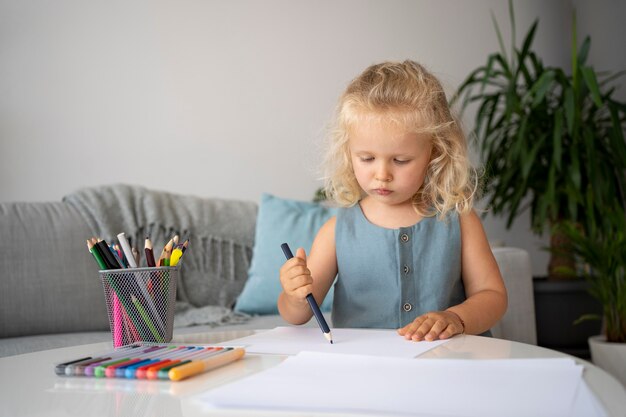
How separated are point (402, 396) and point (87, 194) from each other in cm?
193

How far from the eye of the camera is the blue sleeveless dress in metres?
1.20

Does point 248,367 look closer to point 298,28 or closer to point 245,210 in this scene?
point 245,210

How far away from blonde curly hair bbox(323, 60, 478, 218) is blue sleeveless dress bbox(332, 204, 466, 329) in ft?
0.14

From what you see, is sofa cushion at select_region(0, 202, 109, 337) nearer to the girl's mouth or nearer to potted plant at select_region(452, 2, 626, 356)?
the girl's mouth

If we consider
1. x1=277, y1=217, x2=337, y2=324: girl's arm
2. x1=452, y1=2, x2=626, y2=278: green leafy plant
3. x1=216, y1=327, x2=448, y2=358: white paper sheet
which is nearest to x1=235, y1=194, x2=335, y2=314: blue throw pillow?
x1=452, y1=2, x2=626, y2=278: green leafy plant

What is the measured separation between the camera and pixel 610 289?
2.80 m

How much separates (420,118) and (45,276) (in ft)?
4.43

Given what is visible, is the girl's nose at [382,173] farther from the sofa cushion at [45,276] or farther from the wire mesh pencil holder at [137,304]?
the sofa cushion at [45,276]

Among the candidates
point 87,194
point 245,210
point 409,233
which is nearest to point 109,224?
point 87,194

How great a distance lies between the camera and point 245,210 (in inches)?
104

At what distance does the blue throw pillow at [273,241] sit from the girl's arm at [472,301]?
3.70 feet

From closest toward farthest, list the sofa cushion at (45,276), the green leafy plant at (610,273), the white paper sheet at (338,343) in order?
the white paper sheet at (338,343) < the sofa cushion at (45,276) < the green leafy plant at (610,273)

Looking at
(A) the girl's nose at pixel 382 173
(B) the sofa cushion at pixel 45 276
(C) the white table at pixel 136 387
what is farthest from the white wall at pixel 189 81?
(C) the white table at pixel 136 387

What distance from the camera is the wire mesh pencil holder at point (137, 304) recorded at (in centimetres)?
89
